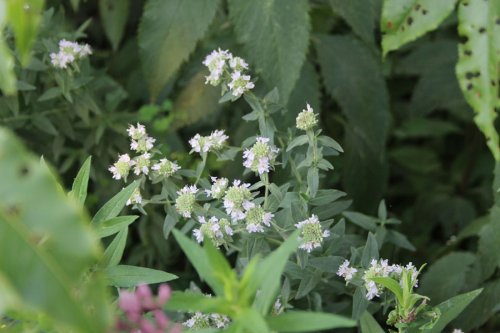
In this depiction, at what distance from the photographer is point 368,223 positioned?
4.36ft

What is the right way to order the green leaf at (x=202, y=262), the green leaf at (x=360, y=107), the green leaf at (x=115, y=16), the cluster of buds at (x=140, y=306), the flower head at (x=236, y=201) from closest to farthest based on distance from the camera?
the cluster of buds at (x=140, y=306)
the green leaf at (x=202, y=262)
the flower head at (x=236, y=201)
the green leaf at (x=360, y=107)
the green leaf at (x=115, y=16)

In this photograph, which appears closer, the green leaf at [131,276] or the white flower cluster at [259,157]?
the green leaf at [131,276]

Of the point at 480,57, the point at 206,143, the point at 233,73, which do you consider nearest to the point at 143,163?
the point at 206,143

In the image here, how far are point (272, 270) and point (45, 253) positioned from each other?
0.89 feet

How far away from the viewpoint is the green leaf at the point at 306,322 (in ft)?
2.48

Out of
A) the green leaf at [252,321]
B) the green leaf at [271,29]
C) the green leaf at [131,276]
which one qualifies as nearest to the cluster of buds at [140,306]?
the green leaf at [252,321]

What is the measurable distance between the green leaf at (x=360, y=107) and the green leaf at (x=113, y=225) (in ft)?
2.44

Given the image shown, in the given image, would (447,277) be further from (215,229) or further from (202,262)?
(202,262)

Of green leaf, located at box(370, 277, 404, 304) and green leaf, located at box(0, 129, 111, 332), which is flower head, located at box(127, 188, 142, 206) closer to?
green leaf, located at box(370, 277, 404, 304)

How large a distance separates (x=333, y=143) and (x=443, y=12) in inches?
10.9

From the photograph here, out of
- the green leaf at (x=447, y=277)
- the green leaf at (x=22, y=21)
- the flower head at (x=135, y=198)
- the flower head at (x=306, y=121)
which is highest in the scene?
the green leaf at (x=22, y=21)

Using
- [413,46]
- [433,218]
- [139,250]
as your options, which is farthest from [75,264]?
[413,46]

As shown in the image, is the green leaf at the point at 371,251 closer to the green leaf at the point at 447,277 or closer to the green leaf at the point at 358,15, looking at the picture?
the green leaf at the point at 447,277

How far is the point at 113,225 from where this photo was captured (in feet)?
3.43
